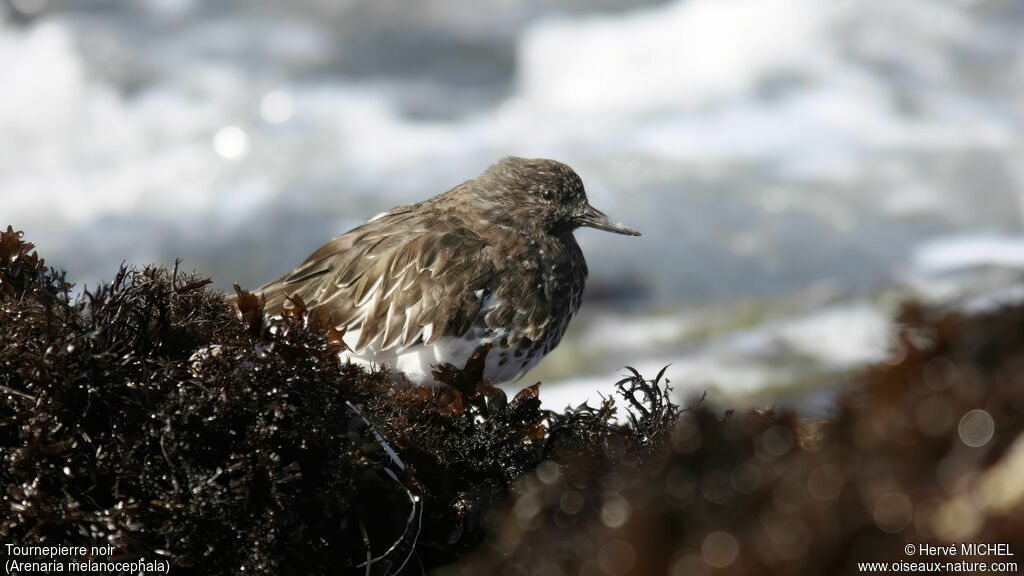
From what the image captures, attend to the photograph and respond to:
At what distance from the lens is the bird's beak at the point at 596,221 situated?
120 inches

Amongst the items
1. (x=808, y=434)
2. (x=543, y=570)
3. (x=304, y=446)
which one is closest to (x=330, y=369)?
(x=304, y=446)

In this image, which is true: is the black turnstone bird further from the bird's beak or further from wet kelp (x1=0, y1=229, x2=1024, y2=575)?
wet kelp (x1=0, y1=229, x2=1024, y2=575)

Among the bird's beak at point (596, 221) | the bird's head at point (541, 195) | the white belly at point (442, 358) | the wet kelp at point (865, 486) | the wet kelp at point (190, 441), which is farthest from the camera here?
the bird's beak at point (596, 221)

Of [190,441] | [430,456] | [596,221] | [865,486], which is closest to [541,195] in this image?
[596,221]

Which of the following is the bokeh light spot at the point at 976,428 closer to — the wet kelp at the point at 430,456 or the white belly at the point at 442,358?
the wet kelp at the point at 430,456

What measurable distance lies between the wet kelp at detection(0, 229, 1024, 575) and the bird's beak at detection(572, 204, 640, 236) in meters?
1.05

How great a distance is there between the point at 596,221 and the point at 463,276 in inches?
27.7

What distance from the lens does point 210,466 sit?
144 cm

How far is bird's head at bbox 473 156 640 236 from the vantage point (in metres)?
2.91

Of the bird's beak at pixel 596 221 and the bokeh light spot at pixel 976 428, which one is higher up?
the bird's beak at pixel 596 221

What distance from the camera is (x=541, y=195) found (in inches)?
118

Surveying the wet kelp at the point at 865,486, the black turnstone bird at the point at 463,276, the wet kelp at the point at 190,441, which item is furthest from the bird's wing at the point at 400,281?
the wet kelp at the point at 865,486

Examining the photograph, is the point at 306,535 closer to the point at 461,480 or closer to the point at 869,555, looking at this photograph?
the point at 461,480

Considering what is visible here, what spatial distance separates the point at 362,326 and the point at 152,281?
1080 mm
